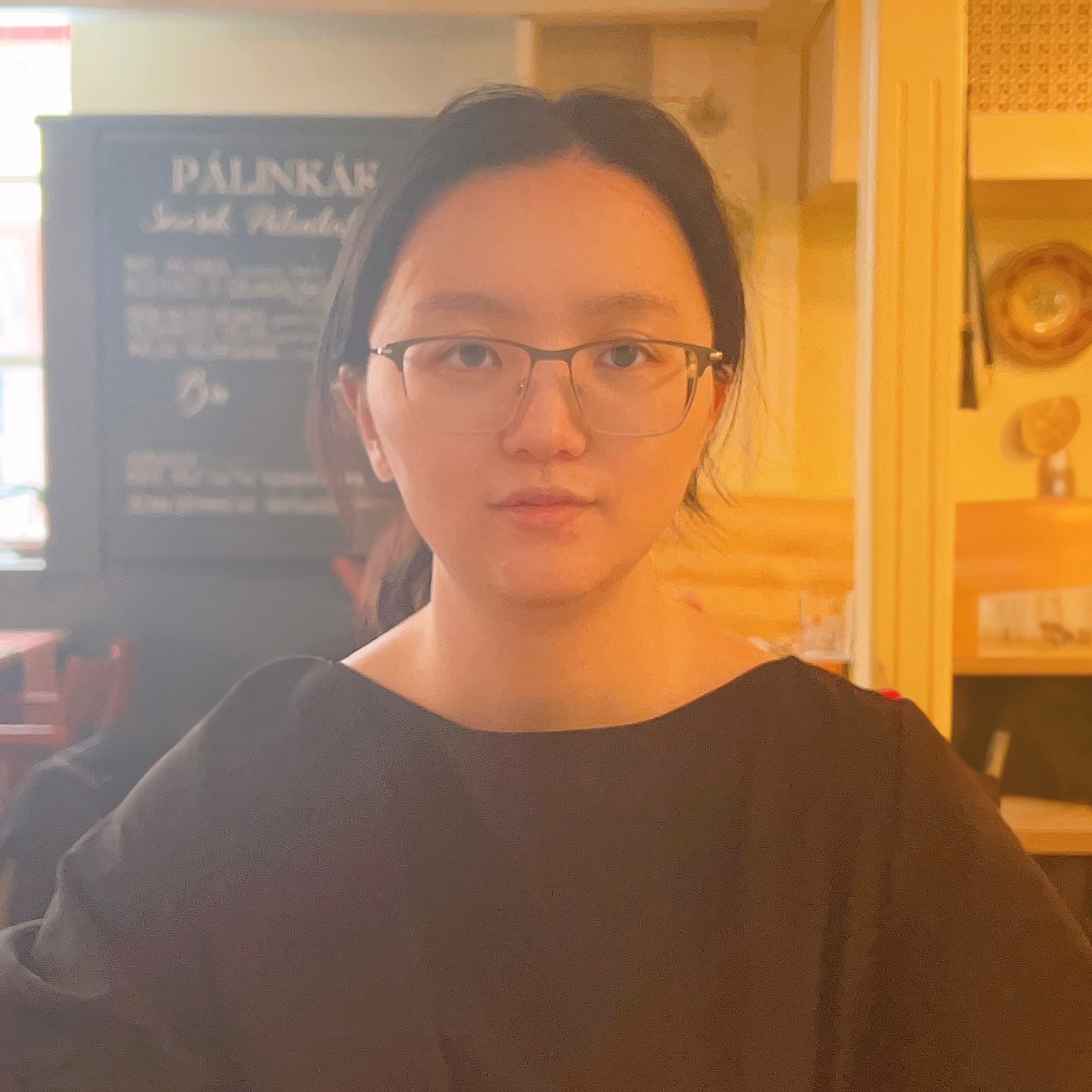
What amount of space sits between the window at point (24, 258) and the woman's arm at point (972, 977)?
70cm

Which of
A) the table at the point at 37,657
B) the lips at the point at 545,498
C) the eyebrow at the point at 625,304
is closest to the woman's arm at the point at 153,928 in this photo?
the table at the point at 37,657

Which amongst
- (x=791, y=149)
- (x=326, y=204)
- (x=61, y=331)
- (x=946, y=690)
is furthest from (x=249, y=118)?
(x=946, y=690)

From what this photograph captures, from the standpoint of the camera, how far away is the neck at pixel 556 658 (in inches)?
26.5

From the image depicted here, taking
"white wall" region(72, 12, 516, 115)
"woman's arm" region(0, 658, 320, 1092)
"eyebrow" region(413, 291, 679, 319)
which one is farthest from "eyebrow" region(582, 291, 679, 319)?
"woman's arm" region(0, 658, 320, 1092)

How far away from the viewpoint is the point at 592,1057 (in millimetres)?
641

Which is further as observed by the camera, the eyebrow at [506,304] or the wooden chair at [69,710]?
the wooden chair at [69,710]

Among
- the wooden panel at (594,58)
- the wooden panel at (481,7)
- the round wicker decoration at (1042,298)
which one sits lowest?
the round wicker decoration at (1042,298)

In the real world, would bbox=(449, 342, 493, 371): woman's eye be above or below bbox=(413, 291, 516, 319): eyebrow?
below

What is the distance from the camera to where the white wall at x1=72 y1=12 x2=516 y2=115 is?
0.72 m

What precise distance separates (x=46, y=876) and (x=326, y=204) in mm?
541

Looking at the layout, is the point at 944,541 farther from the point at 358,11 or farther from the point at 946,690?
the point at 358,11

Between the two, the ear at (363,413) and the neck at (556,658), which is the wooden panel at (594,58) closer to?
the ear at (363,413)

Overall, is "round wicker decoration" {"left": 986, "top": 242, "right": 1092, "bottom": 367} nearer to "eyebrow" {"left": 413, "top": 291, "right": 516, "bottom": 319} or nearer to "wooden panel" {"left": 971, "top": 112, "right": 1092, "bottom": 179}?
"wooden panel" {"left": 971, "top": 112, "right": 1092, "bottom": 179}

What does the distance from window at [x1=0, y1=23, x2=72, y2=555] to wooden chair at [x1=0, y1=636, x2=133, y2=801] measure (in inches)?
4.1
